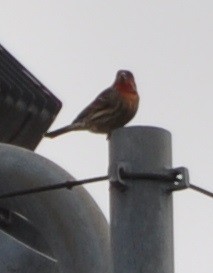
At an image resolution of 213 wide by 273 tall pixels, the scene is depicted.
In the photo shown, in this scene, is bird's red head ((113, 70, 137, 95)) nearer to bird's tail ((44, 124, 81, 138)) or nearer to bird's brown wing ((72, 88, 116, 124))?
bird's brown wing ((72, 88, 116, 124))

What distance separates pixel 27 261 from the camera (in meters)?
3.11

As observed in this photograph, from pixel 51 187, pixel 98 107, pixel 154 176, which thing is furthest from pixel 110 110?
pixel 154 176

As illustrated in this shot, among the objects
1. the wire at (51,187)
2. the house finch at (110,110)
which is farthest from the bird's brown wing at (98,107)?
the wire at (51,187)

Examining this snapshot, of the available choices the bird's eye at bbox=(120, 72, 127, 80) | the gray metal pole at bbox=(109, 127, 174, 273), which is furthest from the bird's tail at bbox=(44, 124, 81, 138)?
the gray metal pole at bbox=(109, 127, 174, 273)

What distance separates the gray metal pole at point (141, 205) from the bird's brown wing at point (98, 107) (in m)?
6.16

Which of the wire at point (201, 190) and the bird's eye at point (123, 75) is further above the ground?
the bird's eye at point (123, 75)

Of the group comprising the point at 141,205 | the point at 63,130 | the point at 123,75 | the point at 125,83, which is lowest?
the point at 141,205

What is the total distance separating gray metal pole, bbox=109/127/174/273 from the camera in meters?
2.86

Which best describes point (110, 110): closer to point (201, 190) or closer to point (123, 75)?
Answer: point (123, 75)

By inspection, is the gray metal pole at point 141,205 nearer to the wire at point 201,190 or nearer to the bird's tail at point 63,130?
the wire at point 201,190

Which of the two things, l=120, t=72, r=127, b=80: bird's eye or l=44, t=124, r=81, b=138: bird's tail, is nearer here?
l=44, t=124, r=81, b=138: bird's tail

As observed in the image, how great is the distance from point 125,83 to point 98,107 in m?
0.39

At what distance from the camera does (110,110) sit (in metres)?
9.11

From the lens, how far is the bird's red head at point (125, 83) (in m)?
9.47
